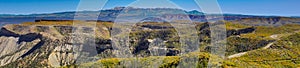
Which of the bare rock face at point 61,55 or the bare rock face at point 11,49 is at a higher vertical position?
the bare rock face at point 61,55

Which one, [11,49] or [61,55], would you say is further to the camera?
[11,49]

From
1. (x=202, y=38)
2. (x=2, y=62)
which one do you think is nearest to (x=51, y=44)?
(x=2, y=62)

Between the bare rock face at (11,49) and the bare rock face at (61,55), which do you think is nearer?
the bare rock face at (61,55)

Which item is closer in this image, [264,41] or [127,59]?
[127,59]

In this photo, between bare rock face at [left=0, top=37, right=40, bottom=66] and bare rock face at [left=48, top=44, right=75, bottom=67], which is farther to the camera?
bare rock face at [left=0, top=37, right=40, bottom=66]

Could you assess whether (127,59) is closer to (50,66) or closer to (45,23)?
(50,66)

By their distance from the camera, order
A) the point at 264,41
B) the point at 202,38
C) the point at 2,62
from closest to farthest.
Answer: the point at 264,41 < the point at 202,38 < the point at 2,62

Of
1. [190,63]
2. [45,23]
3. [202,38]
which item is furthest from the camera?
[45,23]

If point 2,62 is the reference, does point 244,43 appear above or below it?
above

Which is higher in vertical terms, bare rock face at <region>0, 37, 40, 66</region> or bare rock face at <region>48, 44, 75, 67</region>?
bare rock face at <region>48, 44, 75, 67</region>

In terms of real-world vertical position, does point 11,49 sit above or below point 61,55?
below

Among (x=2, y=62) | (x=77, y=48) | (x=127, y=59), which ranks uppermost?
(x=127, y=59)
